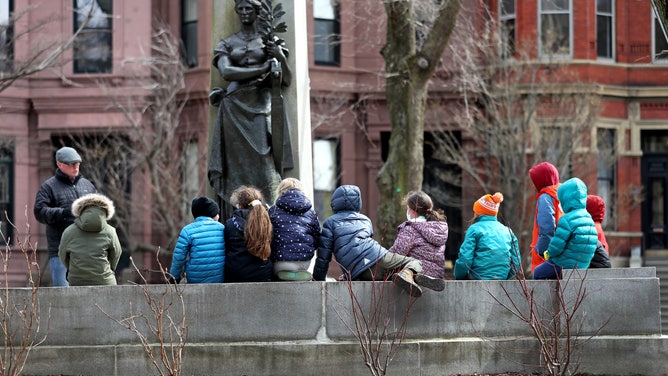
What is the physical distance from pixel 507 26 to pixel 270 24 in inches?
714

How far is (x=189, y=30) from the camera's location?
32.6m

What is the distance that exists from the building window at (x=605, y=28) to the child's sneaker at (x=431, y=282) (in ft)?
73.9

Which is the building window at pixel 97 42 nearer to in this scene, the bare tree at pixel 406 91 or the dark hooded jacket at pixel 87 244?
the bare tree at pixel 406 91

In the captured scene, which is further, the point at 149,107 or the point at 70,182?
the point at 149,107

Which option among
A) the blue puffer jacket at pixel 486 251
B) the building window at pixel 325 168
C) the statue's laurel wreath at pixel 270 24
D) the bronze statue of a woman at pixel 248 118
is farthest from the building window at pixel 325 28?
the blue puffer jacket at pixel 486 251

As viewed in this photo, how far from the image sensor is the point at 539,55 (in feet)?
101

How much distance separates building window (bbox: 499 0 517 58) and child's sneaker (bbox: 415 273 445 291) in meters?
18.5

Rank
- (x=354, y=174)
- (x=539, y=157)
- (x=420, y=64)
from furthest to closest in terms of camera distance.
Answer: (x=354, y=174) → (x=539, y=157) → (x=420, y=64)

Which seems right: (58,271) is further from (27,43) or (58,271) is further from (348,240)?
(27,43)

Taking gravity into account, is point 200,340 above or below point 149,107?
below

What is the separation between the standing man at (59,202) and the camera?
1380cm

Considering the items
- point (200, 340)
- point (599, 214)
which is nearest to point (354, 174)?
point (599, 214)

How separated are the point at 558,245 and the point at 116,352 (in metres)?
4.08

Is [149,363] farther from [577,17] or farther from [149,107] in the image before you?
[577,17]
